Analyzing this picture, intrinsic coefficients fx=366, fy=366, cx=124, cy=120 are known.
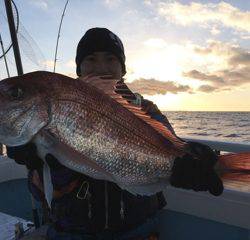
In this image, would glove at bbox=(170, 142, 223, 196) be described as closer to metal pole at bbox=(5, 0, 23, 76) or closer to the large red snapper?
the large red snapper

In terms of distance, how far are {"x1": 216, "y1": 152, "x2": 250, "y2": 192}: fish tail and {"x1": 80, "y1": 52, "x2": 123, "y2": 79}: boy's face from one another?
1452mm

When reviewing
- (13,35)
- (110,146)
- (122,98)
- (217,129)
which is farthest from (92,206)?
(217,129)

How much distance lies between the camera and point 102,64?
3572 mm

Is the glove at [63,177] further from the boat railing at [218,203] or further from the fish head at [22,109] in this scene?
the boat railing at [218,203]

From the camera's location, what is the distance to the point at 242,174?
7.98 feet

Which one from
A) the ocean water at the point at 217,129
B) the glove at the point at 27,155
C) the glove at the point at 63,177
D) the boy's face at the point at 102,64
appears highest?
the boy's face at the point at 102,64

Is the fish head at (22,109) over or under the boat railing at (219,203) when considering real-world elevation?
over

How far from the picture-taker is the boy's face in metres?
3.54

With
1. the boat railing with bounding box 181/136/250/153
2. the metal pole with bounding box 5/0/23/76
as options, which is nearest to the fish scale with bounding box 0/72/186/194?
the boat railing with bounding box 181/136/250/153

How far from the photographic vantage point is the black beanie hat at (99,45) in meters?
3.71

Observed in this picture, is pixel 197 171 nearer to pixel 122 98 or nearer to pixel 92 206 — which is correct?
pixel 122 98

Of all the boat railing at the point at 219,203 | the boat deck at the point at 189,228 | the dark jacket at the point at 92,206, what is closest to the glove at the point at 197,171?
the dark jacket at the point at 92,206

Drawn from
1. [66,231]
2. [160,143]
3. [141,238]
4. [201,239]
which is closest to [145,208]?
[141,238]

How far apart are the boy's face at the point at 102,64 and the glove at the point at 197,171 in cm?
122
